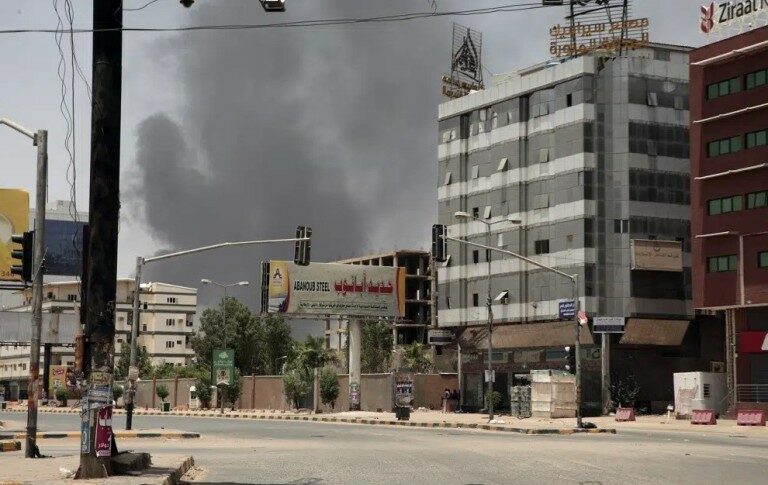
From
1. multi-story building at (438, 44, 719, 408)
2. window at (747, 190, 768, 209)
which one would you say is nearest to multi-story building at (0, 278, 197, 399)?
multi-story building at (438, 44, 719, 408)

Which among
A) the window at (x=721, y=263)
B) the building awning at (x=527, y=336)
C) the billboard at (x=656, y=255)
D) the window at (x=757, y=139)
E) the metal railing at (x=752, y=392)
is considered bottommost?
the metal railing at (x=752, y=392)

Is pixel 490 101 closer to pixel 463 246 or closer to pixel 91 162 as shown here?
pixel 463 246

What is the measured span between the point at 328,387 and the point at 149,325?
331 feet

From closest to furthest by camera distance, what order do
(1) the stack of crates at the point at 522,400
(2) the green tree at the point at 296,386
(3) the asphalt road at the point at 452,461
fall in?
(3) the asphalt road at the point at 452,461 < (1) the stack of crates at the point at 522,400 < (2) the green tree at the point at 296,386

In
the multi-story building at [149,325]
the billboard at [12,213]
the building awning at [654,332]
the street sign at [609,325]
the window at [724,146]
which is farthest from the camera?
the multi-story building at [149,325]

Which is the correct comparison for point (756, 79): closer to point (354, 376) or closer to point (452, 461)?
point (354, 376)

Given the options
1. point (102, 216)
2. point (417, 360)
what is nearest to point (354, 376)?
point (417, 360)

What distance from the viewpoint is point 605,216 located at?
7294cm

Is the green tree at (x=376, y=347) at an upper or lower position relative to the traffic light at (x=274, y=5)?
lower

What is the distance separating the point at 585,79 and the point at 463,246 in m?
17.1

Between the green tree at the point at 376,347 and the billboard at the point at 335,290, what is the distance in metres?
51.3

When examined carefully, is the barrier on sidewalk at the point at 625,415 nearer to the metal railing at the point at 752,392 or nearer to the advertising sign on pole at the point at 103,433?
the metal railing at the point at 752,392

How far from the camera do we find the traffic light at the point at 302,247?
1606 inches

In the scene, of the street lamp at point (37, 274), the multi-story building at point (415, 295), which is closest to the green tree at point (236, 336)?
the multi-story building at point (415, 295)
